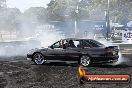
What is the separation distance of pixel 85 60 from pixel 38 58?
2.60 metres

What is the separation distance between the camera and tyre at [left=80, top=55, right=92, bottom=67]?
51.4 ft

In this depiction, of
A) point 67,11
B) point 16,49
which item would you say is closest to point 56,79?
point 16,49

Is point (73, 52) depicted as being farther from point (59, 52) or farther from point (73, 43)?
point (59, 52)

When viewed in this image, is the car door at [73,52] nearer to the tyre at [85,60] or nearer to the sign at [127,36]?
the tyre at [85,60]

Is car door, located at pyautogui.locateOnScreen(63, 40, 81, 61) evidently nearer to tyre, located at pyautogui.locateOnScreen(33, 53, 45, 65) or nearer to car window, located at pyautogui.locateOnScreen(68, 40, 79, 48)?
car window, located at pyautogui.locateOnScreen(68, 40, 79, 48)

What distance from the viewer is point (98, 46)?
15.6m

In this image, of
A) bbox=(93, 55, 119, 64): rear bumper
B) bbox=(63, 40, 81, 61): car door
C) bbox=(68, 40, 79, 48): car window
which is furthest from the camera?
bbox=(68, 40, 79, 48): car window

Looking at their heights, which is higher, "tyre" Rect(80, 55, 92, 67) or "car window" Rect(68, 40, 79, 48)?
"car window" Rect(68, 40, 79, 48)

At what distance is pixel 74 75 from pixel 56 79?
44.2 inches

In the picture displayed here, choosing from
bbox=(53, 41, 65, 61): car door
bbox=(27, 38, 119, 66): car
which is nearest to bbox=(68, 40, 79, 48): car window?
bbox=(27, 38, 119, 66): car

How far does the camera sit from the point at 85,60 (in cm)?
1575

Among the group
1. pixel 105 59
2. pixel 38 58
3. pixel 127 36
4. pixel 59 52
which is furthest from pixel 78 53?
pixel 127 36

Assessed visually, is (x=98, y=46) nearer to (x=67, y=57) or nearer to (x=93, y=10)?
(x=67, y=57)

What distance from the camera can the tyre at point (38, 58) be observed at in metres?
16.8
